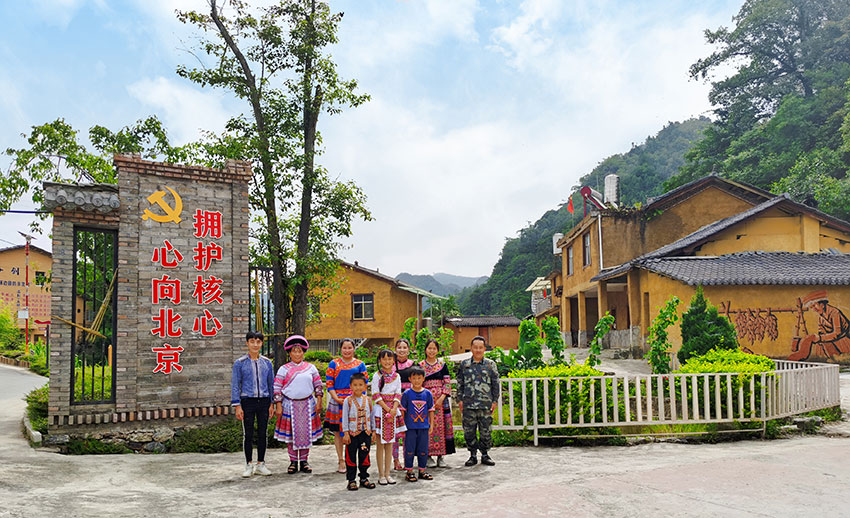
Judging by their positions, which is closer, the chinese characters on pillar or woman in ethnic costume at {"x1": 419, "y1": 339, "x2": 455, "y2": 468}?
woman in ethnic costume at {"x1": 419, "y1": 339, "x2": 455, "y2": 468}

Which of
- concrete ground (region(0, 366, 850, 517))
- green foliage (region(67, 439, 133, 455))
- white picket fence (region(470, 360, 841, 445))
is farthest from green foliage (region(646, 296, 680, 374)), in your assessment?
green foliage (region(67, 439, 133, 455))

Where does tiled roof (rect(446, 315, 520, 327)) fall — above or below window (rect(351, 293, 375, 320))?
below

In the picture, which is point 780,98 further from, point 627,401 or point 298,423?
point 298,423

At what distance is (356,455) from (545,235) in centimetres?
5795

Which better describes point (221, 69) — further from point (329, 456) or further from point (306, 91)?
point (329, 456)

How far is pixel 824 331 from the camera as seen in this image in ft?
59.8

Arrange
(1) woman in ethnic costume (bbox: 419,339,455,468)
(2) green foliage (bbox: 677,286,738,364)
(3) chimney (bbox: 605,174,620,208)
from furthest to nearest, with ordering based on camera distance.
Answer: (3) chimney (bbox: 605,174,620,208) → (2) green foliage (bbox: 677,286,738,364) → (1) woman in ethnic costume (bbox: 419,339,455,468)

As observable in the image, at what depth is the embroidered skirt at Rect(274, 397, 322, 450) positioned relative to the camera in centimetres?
728

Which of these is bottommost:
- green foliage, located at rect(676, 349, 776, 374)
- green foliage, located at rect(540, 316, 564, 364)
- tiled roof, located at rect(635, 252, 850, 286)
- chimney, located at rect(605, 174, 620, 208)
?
green foliage, located at rect(676, 349, 776, 374)

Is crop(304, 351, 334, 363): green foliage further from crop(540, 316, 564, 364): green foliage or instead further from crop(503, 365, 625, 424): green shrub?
crop(503, 365, 625, 424): green shrub

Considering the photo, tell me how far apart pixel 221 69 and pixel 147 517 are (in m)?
11.4

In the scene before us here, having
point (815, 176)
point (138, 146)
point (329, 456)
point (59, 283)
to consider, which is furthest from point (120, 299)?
point (815, 176)

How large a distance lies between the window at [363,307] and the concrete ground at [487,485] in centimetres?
2396

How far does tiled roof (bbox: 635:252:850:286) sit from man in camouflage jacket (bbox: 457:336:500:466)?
1124 cm
